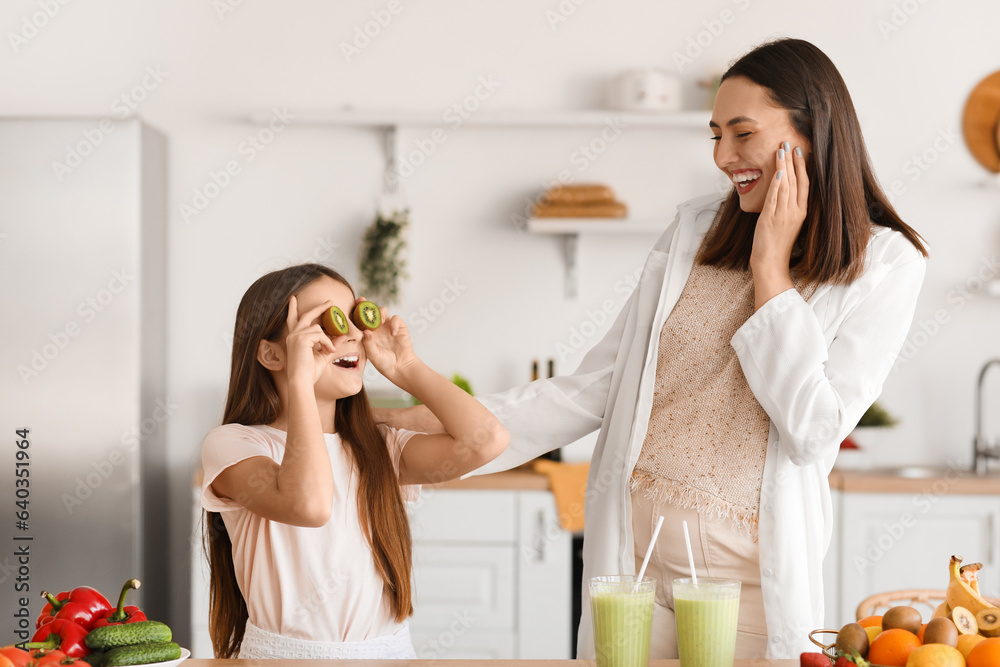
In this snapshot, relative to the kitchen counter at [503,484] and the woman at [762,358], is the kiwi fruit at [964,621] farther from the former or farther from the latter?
the kitchen counter at [503,484]

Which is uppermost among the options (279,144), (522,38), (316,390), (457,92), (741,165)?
(522,38)

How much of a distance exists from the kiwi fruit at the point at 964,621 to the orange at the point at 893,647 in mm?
63

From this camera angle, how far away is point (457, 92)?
3.21 metres

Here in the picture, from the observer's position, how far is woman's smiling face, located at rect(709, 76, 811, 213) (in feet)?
4.50

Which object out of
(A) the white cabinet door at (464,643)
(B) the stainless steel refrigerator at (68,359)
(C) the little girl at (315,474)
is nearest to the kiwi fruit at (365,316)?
(C) the little girl at (315,474)

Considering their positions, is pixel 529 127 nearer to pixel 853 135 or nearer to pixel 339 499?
pixel 853 135

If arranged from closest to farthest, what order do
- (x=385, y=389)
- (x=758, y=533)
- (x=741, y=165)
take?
(x=758, y=533) < (x=741, y=165) < (x=385, y=389)

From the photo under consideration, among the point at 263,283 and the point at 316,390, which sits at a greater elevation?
the point at 263,283

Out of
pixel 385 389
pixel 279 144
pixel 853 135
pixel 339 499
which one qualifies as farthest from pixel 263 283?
pixel 279 144

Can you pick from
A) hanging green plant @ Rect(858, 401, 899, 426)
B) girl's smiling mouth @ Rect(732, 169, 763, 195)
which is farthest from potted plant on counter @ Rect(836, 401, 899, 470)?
girl's smiling mouth @ Rect(732, 169, 763, 195)

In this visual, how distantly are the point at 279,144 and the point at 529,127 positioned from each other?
0.90m

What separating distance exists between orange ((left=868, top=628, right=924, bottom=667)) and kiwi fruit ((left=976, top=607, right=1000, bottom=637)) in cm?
9

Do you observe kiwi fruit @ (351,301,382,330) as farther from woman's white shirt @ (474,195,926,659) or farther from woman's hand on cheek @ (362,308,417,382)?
woman's white shirt @ (474,195,926,659)

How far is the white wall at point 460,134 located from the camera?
3188 mm
